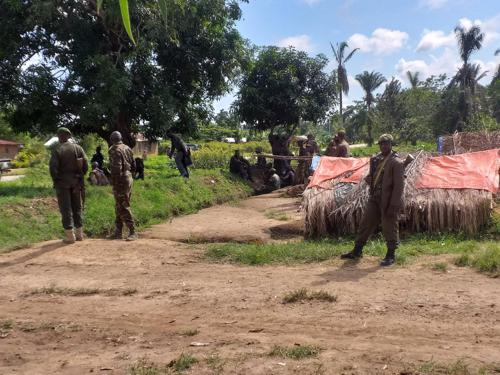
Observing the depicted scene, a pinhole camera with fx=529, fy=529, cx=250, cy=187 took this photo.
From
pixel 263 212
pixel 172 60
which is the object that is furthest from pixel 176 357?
pixel 172 60

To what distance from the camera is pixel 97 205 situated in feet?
36.0

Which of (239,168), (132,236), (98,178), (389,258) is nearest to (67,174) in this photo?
(132,236)

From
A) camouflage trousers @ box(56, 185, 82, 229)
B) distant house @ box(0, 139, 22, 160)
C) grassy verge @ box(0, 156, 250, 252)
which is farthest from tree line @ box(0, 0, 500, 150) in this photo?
distant house @ box(0, 139, 22, 160)

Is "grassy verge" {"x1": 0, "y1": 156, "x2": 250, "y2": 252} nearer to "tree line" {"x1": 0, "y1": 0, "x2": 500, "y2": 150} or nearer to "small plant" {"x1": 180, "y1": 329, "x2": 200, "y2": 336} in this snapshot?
"tree line" {"x1": 0, "y1": 0, "x2": 500, "y2": 150}

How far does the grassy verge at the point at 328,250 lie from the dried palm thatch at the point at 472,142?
5.33 m

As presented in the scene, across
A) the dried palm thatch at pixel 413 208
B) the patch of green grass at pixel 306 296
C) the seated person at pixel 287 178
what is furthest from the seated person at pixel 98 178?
the patch of green grass at pixel 306 296

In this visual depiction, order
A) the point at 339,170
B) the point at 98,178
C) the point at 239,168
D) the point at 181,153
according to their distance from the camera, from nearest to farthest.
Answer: the point at 339,170, the point at 98,178, the point at 181,153, the point at 239,168

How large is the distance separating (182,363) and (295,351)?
0.81m

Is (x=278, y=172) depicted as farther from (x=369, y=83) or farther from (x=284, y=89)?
(x=369, y=83)

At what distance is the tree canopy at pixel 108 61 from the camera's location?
1171 cm

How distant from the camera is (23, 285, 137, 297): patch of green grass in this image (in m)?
5.91

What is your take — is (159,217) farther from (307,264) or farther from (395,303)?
(395,303)

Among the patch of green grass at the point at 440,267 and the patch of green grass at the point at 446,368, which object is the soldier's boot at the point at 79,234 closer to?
the patch of green grass at the point at 440,267

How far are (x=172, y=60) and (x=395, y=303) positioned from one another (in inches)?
409
